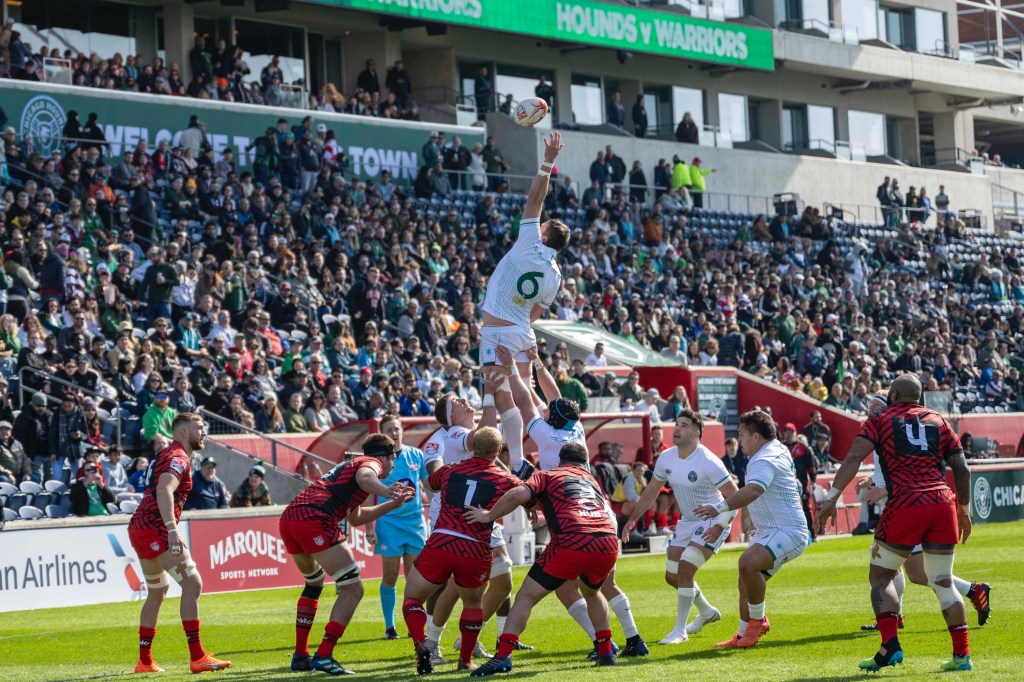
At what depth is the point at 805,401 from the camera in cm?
3362

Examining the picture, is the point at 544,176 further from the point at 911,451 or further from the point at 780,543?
the point at 911,451

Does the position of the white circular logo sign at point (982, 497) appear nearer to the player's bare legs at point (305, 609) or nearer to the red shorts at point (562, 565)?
the red shorts at point (562, 565)

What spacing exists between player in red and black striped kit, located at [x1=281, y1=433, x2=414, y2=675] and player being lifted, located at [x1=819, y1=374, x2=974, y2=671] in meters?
3.45

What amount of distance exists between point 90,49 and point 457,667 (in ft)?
91.3

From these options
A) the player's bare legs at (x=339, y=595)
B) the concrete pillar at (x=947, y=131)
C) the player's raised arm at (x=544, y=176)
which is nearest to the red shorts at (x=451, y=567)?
the player's bare legs at (x=339, y=595)

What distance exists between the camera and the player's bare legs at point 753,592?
12820mm

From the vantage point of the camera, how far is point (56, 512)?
21.0 meters

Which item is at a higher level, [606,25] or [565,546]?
[606,25]

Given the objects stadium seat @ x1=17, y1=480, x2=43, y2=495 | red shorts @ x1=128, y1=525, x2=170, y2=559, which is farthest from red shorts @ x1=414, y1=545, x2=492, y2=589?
stadium seat @ x1=17, y1=480, x2=43, y2=495

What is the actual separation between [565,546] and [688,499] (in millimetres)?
2759

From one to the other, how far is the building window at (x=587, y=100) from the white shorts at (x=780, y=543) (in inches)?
1422

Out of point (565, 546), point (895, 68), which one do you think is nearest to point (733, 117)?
point (895, 68)

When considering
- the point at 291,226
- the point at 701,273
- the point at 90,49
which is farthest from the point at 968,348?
the point at 90,49

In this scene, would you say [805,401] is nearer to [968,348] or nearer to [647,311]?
[647,311]
